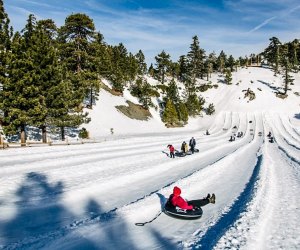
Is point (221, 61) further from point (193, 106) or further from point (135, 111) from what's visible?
point (135, 111)

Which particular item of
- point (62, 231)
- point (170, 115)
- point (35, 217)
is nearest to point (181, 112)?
point (170, 115)

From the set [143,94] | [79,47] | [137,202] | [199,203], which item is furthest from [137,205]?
[143,94]

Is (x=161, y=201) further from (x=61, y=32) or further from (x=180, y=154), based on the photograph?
(x=61, y=32)

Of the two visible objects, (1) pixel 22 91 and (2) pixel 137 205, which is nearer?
(2) pixel 137 205

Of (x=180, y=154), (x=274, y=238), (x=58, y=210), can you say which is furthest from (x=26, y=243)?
(x=180, y=154)

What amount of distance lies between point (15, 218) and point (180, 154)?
66.0ft

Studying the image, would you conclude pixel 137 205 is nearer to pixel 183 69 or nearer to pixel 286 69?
pixel 286 69

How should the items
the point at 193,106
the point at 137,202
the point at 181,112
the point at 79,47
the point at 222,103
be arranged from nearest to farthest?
the point at 137,202 → the point at 79,47 → the point at 181,112 → the point at 193,106 → the point at 222,103

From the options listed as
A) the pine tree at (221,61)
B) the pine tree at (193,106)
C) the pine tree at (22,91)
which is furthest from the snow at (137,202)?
the pine tree at (221,61)

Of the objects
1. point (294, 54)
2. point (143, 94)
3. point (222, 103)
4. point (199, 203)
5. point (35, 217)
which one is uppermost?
point (294, 54)

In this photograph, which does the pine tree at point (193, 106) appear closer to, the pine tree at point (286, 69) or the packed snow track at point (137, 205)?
the pine tree at point (286, 69)

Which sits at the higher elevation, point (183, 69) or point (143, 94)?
point (183, 69)

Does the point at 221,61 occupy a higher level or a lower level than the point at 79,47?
higher

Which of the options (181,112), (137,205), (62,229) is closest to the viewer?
(62,229)
